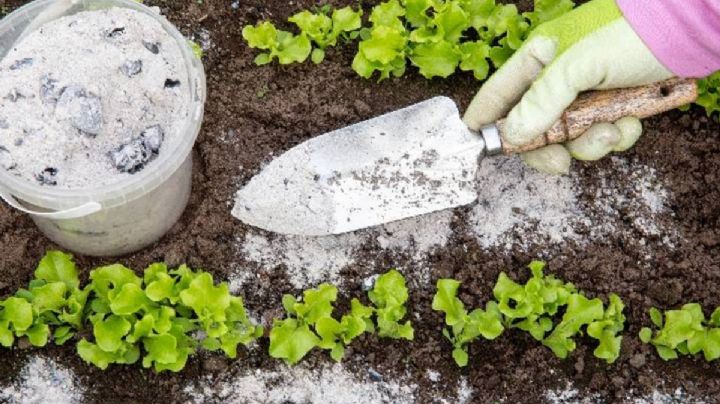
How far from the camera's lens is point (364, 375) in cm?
254

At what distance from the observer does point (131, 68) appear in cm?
231

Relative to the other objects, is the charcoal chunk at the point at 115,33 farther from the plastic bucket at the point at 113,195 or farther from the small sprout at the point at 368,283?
the small sprout at the point at 368,283

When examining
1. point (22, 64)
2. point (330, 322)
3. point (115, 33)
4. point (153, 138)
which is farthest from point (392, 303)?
point (22, 64)

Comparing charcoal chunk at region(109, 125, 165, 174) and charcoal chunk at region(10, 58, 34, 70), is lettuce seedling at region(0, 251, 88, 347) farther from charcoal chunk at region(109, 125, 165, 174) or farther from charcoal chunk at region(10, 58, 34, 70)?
charcoal chunk at region(10, 58, 34, 70)

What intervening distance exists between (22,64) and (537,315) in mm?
1425

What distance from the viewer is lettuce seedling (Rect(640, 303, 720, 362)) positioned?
247cm

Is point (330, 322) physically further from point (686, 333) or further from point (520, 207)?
point (686, 333)

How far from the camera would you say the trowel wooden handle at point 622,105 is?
2.48m

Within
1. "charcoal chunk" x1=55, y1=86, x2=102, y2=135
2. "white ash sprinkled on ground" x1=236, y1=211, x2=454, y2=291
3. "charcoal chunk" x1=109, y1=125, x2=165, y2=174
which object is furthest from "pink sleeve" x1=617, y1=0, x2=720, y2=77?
"charcoal chunk" x1=55, y1=86, x2=102, y2=135

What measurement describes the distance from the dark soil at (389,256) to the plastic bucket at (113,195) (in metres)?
0.10

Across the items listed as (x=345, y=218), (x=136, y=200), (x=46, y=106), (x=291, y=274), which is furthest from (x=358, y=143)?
Answer: (x=46, y=106)

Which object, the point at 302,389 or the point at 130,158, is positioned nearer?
the point at 130,158

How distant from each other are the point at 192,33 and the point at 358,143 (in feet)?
2.20

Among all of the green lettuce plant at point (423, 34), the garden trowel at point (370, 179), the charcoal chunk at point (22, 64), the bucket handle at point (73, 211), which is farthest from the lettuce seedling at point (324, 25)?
the bucket handle at point (73, 211)
